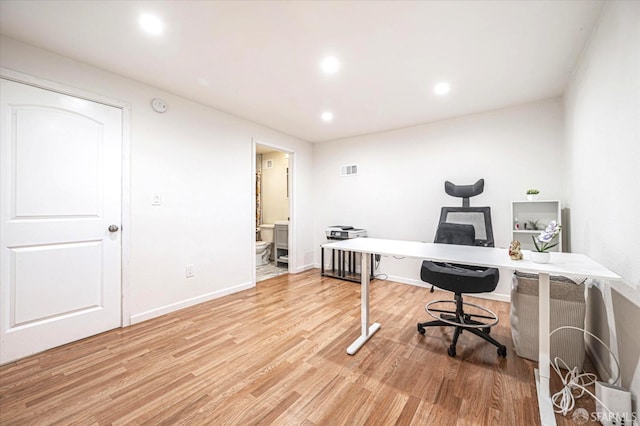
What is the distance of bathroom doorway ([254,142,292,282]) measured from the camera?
4.92m

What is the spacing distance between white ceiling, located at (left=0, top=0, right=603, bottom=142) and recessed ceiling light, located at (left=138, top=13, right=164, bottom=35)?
0.04 meters

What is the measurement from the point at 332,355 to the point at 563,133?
132 inches

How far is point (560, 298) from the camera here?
1755mm

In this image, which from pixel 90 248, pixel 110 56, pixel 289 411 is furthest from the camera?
pixel 90 248

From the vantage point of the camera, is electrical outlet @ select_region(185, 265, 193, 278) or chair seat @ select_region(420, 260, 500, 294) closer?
chair seat @ select_region(420, 260, 500, 294)

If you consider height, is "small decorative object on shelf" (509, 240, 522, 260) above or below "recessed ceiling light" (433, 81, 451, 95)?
below

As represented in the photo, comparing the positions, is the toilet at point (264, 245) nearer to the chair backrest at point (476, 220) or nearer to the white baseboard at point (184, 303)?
the white baseboard at point (184, 303)

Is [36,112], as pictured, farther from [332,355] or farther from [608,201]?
[608,201]

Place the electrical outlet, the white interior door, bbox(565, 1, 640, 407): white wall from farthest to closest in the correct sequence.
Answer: the electrical outlet → the white interior door → bbox(565, 1, 640, 407): white wall

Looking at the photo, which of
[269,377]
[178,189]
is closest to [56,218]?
[178,189]

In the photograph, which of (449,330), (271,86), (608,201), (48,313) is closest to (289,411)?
(449,330)

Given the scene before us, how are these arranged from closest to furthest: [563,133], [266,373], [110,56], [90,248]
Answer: [266,373], [110,56], [90,248], [563,133]

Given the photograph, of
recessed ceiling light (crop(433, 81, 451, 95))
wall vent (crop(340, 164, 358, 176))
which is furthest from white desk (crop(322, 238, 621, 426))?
wall vent (crop(340, 164, 358, 176))

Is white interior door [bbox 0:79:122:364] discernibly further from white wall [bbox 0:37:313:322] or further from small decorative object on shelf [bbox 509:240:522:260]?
small decorative object on shelf [bbox 509:240:522:260]
